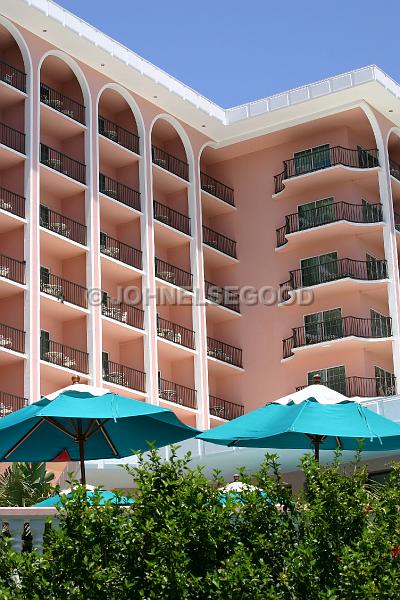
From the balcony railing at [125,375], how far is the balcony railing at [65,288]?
316 cm

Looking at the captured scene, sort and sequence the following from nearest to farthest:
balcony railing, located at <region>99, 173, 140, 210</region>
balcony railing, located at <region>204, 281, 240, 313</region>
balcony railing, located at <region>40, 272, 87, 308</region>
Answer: balcony railing, located at <region>40, 272, 87, 308</region>, balcony railing, located at <region>99, 173, 140, 210</region>, balcony railing, located at <region>204, 281, 240, 313</region>

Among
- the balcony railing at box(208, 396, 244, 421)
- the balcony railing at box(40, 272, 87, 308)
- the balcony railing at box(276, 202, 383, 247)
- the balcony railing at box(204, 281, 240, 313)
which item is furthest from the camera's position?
the balcony railing at box(204, 281, 240, 313)

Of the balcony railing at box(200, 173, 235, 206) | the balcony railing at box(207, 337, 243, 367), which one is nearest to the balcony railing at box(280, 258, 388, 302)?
the balcony railing at box(207, 337, 243, 367)

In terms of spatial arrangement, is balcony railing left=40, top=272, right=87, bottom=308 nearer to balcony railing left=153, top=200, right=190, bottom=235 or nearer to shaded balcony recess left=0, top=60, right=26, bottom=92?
balcony railing left=153, top=200, right=190, bottom=235

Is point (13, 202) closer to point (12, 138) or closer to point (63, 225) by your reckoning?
point (12, 138)

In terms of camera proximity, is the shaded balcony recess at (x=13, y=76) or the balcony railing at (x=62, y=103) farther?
the balcony railing at (x=62, y=103)

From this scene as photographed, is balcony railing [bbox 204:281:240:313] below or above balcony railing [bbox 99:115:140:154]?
below

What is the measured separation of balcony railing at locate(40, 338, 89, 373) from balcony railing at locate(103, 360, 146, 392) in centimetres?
204

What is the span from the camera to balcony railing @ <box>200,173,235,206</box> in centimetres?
5206

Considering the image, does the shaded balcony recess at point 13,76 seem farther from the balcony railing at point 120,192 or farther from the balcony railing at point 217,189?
the balcony railing at point 217,189

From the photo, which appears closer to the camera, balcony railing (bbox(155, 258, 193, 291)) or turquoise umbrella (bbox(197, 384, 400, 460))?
turquoise umbrella (bbox(197, 384, 400, 460))

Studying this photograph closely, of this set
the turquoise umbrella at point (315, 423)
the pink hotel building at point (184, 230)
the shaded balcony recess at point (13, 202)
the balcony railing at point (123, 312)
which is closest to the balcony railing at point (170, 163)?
the pink hotel building at point (184, 230)

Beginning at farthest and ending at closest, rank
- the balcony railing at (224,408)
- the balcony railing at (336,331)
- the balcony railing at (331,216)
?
1. the balcony railing at (224,408)
2. the balcony railing at (331,216)
3. the balcony railing at (336,331)

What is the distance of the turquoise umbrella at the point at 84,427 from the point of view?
50.3 feet
